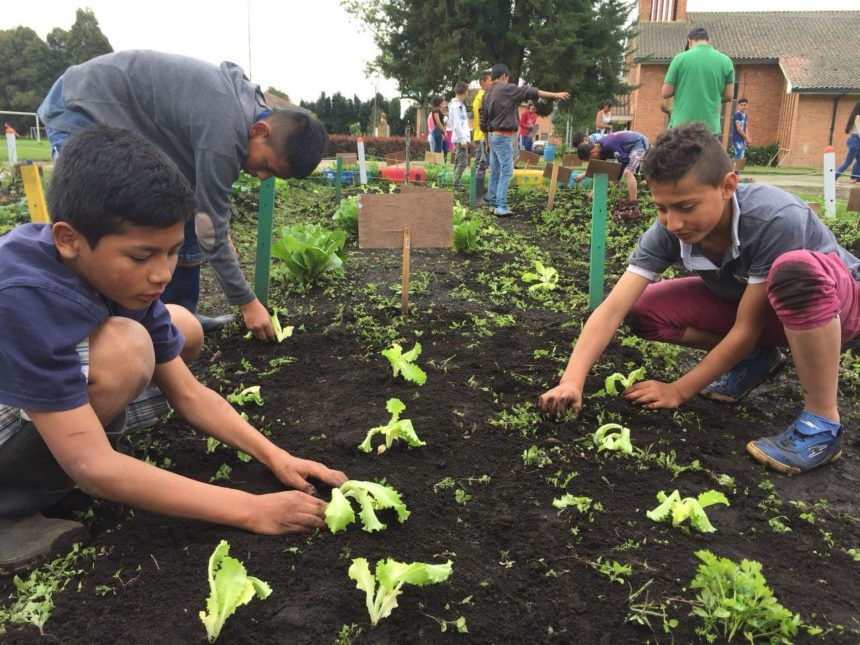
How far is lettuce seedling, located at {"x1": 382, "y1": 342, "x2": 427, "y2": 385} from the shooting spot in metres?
2.93

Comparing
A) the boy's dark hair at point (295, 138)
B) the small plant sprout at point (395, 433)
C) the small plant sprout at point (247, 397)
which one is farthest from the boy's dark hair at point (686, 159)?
the small plant sprout at point (247, 397)

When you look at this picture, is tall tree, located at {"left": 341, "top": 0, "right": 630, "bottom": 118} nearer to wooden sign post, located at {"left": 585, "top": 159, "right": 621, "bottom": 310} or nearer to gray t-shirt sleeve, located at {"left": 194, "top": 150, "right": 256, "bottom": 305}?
wooden sign post, located at {"left": 585, "top": 159, "right": 621, "bottom": 310}

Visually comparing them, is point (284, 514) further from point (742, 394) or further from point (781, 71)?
point (781, 71)

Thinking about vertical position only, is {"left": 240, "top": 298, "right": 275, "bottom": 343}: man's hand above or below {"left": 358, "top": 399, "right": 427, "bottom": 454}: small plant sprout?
above

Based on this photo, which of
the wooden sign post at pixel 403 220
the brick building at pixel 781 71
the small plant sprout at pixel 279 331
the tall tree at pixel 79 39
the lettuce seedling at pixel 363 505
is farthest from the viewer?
the tall tree at pixel 79 39

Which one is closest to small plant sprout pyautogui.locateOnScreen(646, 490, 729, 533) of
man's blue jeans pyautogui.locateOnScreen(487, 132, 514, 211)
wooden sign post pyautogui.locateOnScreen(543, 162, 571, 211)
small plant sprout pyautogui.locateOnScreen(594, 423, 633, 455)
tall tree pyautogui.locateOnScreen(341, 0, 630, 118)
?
small plant sprout pyautogui.locateOnScreen(594, 423, 633, 455)

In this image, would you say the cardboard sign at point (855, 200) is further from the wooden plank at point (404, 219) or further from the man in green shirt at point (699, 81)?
the wooden plank at point (404, 219)

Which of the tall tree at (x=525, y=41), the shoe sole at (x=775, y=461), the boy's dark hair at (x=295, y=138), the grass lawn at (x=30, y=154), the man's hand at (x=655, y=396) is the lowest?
the shoe sole at (x=775, y=461)

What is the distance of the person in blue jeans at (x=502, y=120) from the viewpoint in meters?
8.30

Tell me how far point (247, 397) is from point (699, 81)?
6504mm

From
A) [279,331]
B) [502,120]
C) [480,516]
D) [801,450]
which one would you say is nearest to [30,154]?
[502,120]

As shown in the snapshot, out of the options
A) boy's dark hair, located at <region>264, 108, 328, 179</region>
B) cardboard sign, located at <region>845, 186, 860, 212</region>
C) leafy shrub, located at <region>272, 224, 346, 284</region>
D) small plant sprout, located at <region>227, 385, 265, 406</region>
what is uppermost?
boy's dark hair, located at <region>264, 108, 328, 179</region>

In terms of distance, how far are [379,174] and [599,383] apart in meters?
10.6

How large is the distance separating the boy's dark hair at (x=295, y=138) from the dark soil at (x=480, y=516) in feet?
3.41
